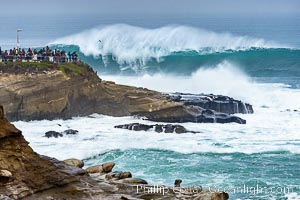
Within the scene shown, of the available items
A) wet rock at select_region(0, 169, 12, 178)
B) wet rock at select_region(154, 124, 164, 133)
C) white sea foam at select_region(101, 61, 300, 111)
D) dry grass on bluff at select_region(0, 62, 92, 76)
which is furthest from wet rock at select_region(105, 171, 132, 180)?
white sea foam at select_region(101, 61, 300, 111)

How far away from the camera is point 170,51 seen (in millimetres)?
68062

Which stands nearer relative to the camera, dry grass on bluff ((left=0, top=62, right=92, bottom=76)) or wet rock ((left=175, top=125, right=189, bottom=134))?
wet rock ((left=175, top=125, right=189, bottom=134))

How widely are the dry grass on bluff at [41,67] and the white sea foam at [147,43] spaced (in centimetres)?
2514

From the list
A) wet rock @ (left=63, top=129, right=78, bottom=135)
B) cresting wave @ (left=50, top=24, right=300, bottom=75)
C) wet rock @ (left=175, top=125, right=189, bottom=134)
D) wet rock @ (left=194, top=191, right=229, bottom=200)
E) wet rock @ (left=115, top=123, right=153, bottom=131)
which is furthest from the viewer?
cresting wave @ (left=50, top=24, right=300, bottom=75)

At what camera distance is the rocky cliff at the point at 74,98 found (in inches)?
1293

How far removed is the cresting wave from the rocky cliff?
20775 millimetres

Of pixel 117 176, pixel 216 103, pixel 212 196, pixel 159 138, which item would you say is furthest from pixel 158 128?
pixel 212 196

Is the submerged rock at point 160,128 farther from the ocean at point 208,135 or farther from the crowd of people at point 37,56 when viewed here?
the crowd of people at point 37,56

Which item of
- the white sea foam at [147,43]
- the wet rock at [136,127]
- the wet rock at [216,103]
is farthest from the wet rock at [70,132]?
the white sea foam at [147,43]

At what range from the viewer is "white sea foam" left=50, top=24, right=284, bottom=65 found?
213 feet

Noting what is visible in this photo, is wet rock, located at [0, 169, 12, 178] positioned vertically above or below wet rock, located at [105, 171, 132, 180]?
above

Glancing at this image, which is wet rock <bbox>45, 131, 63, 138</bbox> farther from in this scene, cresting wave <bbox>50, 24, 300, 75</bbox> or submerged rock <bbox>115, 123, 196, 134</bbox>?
cresting wave <bbox>50, 24, 300, 75</bbox>

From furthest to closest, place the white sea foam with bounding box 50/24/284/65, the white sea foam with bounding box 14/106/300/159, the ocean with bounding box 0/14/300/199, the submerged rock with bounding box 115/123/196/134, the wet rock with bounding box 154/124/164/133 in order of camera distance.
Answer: the white sea foam with bounding box 50/24/284/65 < the wet rock with bounding box 154/124/164/133 < the submerged rock with bounding box 115/123/196/134 < the white sea foam with bounding box 14/106/300/159 < the ocean with bounding box 0/14/300/199

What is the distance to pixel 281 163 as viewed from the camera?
25438 millimetres
